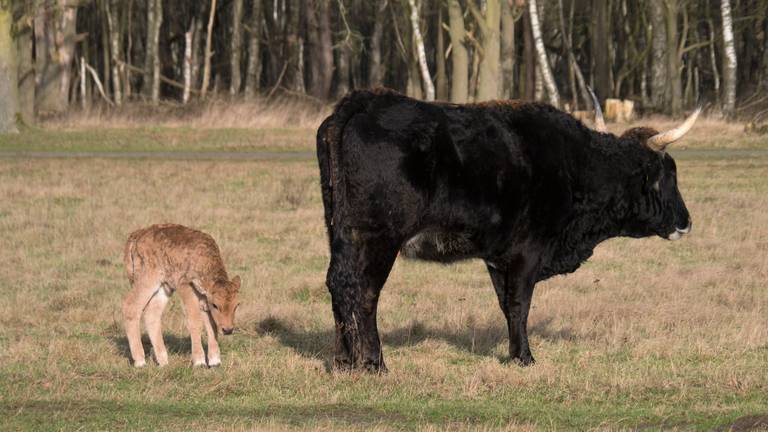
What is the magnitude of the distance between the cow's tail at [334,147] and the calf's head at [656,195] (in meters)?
2.71

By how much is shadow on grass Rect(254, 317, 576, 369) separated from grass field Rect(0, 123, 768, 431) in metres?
0.03

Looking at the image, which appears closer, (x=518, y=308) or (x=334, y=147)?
(x=334, y=147)

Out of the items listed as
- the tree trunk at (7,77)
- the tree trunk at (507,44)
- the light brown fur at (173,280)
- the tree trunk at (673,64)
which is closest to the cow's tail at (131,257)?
the light brown fur at (173,280)

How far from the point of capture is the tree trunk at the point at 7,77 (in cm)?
3491

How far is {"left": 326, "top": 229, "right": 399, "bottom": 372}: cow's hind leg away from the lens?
9758mm

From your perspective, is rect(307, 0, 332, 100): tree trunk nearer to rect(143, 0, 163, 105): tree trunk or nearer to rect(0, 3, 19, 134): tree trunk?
rect(143, 0, 163, 105): tree trunk

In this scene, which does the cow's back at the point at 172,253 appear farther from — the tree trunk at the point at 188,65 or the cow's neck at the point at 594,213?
the tree trunk at the point at 188,65

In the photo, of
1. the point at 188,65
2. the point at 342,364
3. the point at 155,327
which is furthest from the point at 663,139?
the point at 188,65

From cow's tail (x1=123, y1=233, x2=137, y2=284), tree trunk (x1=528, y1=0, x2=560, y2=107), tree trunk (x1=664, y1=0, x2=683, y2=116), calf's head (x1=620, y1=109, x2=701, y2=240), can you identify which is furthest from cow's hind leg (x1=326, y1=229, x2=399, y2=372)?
tree trunk (x1=664, y1=0, x2=683, y2=116)

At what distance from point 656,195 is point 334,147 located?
313 centimetres

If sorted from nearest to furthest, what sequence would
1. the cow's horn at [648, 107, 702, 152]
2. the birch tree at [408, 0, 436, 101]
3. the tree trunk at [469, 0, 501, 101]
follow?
the cow's horn at [648, 107, 702, 152] < the tree trunk at [469, 0, 501, 101] < the birch tree at [408, 0, 436, 101]

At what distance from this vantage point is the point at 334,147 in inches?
391

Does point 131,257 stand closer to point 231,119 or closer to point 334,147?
point 334,147

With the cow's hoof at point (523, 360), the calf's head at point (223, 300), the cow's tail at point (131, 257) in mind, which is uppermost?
the cow's tail at point (131, 257)
